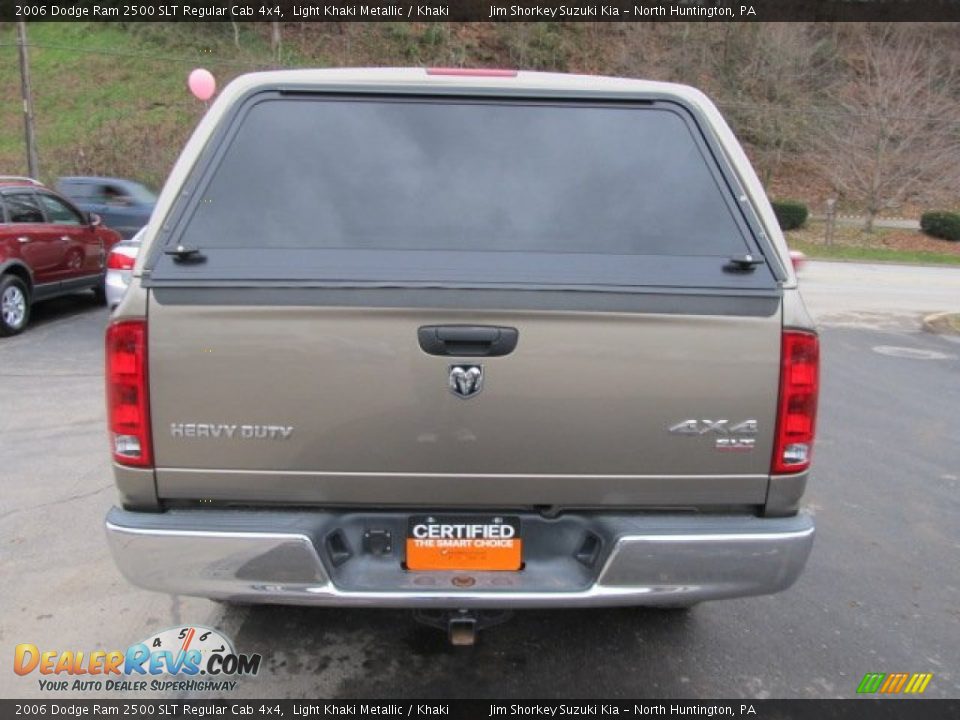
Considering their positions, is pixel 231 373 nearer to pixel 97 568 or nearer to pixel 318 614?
pixel 318 614

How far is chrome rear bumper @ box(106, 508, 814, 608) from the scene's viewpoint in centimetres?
222

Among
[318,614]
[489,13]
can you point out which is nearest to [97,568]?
[318,614]

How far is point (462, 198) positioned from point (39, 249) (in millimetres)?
8501

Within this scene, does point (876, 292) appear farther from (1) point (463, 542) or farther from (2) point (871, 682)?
(1) point (463, 542)

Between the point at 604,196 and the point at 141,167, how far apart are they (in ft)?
102

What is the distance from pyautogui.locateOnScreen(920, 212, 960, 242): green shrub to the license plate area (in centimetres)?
3256

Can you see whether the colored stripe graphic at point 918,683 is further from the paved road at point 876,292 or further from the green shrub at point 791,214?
the green shrub at point 791,214

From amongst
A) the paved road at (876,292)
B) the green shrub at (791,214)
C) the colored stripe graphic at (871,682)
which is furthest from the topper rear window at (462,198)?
the green shrub at (791,214)

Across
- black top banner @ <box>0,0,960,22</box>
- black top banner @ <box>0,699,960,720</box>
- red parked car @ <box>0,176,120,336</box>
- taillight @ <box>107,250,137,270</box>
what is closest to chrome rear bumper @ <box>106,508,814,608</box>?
black top banner @ <box>0,699,960,720</box>

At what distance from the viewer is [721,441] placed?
2.27 metres

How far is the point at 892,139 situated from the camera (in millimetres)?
30562

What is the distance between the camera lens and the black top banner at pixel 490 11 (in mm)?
38688

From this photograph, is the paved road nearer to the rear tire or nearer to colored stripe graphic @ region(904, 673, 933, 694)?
colored stripe graphic @ region(904, 673, 933, 694)

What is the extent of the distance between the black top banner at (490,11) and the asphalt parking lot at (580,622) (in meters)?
37.4
